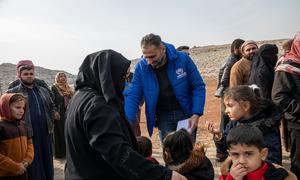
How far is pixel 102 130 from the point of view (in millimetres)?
2395

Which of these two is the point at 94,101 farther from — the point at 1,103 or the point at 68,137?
the point at 1,103

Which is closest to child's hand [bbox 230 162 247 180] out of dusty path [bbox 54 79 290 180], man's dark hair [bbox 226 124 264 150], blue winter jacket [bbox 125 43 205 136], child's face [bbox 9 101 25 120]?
man's dark hair [bbox 226 124 264 150]

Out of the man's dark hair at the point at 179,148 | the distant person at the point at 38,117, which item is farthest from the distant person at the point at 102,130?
the distant person at the point at 38,117

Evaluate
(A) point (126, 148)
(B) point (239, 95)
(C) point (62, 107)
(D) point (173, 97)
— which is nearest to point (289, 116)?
(B) point (239, 95)

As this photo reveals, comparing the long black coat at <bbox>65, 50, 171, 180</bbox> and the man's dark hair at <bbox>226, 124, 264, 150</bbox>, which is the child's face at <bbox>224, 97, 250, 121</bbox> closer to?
the man's dark hair at <bbox>226, 124, 264, 150</bbox>

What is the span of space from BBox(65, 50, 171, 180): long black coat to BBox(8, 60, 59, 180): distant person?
286 cm

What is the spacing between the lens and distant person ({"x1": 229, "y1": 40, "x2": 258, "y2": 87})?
224 inches

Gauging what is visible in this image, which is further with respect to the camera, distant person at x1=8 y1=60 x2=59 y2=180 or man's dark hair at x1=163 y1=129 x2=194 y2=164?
distant person at x1=8 y1=60 x2=59 y2=180

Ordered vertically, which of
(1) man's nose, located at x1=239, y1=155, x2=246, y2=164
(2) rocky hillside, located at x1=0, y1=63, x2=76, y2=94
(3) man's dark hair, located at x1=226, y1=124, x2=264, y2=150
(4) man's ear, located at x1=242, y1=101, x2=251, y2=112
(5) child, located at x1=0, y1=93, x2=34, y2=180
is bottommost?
(2) rocky hillside, located at x1=0, y1=63, x2=76, y2=94

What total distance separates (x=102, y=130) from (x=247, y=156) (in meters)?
1.08

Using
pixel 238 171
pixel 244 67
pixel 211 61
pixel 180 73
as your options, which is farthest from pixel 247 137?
pixel 211 61

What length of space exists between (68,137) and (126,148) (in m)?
0.52

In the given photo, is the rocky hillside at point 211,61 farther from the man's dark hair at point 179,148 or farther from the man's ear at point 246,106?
the man's dark hair at point 179,148

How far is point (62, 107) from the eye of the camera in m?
8.68
